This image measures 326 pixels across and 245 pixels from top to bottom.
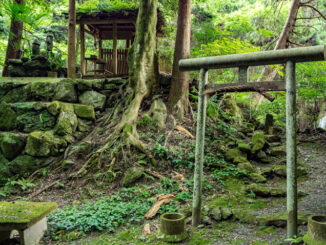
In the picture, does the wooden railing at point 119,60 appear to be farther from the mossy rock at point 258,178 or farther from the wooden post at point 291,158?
the wooden post at point 291,158

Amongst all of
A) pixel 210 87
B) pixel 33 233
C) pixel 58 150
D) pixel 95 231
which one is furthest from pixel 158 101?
pixel 33 233

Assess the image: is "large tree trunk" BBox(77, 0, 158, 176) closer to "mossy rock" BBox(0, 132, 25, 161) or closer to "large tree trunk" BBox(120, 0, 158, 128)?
"large tree trunk" BBox(120, 0, 158, 128)

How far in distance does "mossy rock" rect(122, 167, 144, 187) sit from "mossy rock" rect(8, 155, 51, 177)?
8.04 feet

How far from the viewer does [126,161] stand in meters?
5.90

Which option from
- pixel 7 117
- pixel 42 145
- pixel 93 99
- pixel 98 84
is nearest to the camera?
pixel 42 145

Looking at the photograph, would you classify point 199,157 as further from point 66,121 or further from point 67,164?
point 66,121

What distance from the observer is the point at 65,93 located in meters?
7.93

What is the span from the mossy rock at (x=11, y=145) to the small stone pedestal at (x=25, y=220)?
3188 millimetres

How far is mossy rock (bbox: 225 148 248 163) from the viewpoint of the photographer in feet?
19.9

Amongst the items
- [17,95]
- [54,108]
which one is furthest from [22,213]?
[17,95]

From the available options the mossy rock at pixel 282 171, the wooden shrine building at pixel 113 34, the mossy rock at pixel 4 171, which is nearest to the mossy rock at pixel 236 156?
the mossy rock at pixel 282 171

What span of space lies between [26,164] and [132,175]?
309cm

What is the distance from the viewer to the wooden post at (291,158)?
10.2 ft

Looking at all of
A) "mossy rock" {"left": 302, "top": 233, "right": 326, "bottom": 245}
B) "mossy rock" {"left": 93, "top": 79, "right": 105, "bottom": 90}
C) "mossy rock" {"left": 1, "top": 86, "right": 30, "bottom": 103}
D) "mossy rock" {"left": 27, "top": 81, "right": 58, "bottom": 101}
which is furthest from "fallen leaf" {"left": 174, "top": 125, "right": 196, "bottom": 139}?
"mossy rock" {"left": 1, "top": 86, "right": 30, "bottom": 103}
